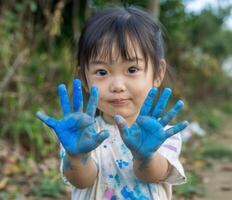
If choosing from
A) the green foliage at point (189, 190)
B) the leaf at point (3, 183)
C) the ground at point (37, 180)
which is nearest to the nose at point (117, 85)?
the ground at point (37, 180)

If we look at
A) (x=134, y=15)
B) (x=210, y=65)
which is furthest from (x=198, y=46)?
(x=134, y=15)

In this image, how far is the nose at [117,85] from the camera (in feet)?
5.77

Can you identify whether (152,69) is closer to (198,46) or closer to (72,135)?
(72,135)

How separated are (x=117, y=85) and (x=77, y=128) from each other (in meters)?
0.26

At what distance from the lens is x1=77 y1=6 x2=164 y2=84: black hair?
5.92ft

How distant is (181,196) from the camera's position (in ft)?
12.0

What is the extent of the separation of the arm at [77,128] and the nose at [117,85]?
0.16 meters

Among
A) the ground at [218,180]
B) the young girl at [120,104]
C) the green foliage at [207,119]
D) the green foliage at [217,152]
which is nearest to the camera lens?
the young girl at [120,104]

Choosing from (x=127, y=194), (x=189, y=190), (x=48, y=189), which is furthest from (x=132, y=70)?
(x=189, y=190)

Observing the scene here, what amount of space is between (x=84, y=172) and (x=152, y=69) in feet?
1.65

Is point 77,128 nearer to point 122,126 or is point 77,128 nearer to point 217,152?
point 122,126

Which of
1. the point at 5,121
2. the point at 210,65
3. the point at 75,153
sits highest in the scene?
the point at 75,153

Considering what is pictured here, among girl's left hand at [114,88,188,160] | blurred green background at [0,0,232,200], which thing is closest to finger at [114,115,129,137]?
girl's left hand at [114,88,188,160]

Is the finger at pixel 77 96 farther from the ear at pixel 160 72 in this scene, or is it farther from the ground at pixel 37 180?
the ground at pixel 37 180
